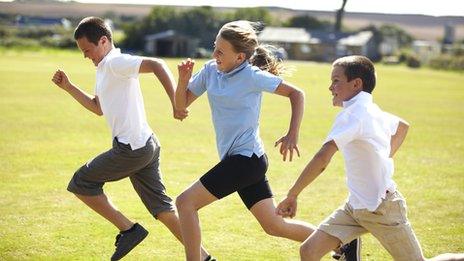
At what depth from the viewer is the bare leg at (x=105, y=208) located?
5.81 meters

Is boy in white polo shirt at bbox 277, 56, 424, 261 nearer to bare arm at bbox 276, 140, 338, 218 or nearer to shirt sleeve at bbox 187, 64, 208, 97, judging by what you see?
bare arm at bbox 276, 140, 338, 218

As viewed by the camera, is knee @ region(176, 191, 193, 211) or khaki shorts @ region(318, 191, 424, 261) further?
knee @ region(176, 191, 193, 211)

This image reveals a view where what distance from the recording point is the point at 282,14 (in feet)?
483

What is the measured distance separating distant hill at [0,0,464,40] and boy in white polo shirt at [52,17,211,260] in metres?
131

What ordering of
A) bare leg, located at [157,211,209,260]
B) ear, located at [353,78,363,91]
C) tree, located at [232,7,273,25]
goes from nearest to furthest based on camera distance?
ear, located at [353,78,363,91]
bare leg, located at [157,211,209,260]
tree, located at [232,7,273,25]

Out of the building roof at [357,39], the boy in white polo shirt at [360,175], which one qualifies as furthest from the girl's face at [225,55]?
the building roof at [357,39]

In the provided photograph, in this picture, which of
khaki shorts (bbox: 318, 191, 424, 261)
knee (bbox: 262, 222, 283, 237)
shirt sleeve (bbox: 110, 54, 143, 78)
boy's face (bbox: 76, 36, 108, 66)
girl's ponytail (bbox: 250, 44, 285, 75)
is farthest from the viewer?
boy's face (bbox: 76, 36, 108, 66)

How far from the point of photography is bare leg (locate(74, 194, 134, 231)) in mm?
5811

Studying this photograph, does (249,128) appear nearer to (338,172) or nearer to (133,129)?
(133,129)

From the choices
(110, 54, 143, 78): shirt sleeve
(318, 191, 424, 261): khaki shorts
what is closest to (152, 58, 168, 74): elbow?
(110, 54, 143, 78): shirt sleeve

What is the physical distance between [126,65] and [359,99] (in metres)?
2.04

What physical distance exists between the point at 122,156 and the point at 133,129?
0.25m

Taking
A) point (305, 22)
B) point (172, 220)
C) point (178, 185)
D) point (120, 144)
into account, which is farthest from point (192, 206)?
point (305, 22)

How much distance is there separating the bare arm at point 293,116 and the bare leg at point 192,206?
0.70 m
